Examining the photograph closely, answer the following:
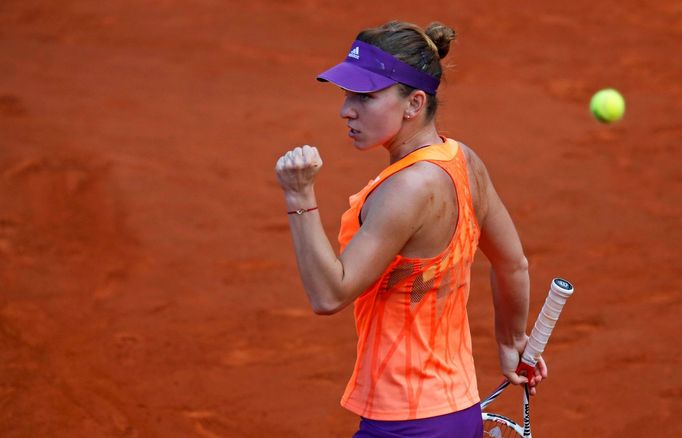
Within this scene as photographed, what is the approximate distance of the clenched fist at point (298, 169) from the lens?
8.22ft

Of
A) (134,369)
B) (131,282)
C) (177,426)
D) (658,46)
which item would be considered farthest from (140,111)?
(658,46)

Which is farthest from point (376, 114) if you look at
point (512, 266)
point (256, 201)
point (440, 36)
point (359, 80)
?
point (256, 201)

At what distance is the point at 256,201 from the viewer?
7.65m

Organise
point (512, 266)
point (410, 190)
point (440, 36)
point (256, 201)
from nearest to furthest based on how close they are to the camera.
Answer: point (410, 190) < point (440, 36) < point (512, 266) < point (256, 201)

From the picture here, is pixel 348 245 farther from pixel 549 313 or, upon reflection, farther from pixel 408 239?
pixel 549 313

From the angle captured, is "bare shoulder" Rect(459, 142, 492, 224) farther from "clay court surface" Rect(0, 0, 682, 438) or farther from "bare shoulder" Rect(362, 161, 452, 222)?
"clay court surface" Rect(0, 0, 682, 438)

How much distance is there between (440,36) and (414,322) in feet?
2.83

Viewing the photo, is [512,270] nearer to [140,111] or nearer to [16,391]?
[16,391]

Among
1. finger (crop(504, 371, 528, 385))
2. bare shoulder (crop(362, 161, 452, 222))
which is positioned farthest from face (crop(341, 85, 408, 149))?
finger (crop(504, 371, 528, 385))

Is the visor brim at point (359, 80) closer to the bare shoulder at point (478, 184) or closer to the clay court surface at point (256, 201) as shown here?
the bare shoulder at point (478, 184)

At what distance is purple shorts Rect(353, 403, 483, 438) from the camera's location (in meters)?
2.80

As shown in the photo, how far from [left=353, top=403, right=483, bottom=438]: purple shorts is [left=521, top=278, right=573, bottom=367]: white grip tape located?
0.47 m

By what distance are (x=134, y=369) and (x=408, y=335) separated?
311cm

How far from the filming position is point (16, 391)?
5184 millimetres
